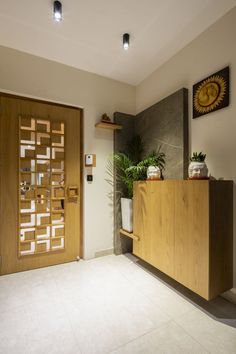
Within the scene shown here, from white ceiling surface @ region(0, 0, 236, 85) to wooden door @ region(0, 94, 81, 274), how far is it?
2.31ft

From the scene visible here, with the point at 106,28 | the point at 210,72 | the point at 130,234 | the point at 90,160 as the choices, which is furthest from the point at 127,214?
the point at 106,28

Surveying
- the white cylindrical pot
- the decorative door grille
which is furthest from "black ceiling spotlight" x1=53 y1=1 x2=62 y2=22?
the white cylindrical pot

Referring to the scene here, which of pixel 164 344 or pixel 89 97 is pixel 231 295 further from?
pixel 89 97

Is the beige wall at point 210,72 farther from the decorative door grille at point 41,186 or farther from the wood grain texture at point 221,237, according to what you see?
the decorative door grille at point 41,186

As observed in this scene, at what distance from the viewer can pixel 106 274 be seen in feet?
7.66

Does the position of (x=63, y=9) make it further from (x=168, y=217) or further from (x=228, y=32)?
(x=168, y=217)

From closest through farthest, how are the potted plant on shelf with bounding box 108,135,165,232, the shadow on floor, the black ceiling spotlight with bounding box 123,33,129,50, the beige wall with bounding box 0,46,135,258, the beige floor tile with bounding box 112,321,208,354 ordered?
the beige floor tile with bounding box 112,321,208,354
the shadow on floor
the black ceiling spotlight with bounding box 123,33,129,50
the beige wall with bounding box 0,46,135,258
the potted plant on shelf with bounding box 108,135,165,232

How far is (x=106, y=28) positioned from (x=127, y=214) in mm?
2332

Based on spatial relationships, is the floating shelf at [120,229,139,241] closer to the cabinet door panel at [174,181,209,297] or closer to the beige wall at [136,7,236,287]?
the cabinet door panel at [174,181,209,297]

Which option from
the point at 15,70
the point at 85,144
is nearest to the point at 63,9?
the point at 15,70

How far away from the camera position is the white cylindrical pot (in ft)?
8.87

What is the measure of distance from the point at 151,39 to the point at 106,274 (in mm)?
2925

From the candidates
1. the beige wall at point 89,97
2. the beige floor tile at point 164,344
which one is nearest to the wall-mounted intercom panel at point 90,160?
the beige wall at point 89,97

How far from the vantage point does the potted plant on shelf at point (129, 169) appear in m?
2.60
